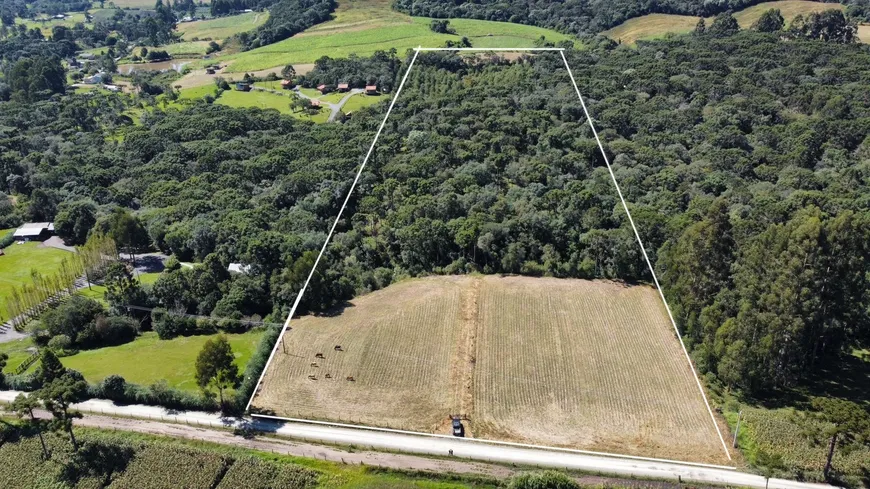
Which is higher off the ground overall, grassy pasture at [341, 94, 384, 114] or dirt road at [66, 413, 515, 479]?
grassy pasture at [341, 94, 384, 114]

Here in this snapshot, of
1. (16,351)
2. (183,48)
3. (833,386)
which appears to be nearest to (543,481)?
(833,386)

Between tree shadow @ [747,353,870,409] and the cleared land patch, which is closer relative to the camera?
tree shadow @ [747,353,870,409]

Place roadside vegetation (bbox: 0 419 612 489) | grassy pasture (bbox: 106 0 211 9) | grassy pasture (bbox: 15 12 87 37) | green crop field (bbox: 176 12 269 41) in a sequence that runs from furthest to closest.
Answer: grassy pasture (bbox: 106 0 211 9)
grassy pasture (bbox: 15 12 87 37)
green crop field (bbox: 176 12 269 41)
roadside vegetation (bbox: 0 419 612 489)

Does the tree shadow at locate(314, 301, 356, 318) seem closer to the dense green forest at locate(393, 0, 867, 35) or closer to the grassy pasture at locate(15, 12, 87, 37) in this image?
the dense green forest at locate(393, 0, 867, 35)

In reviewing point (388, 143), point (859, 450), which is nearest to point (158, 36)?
point (388, 143)

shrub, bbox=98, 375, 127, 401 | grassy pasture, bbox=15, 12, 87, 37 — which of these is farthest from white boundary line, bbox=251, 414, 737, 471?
grassy pasture, bbox=15, 12, 87, 37

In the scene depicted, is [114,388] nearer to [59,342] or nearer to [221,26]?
[59,342]

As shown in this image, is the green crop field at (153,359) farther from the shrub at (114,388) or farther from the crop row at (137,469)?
the crop row at (137,469)

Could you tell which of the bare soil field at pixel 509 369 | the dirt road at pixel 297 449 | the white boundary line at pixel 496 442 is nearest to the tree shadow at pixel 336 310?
the bare soil field at pixel 509 369
